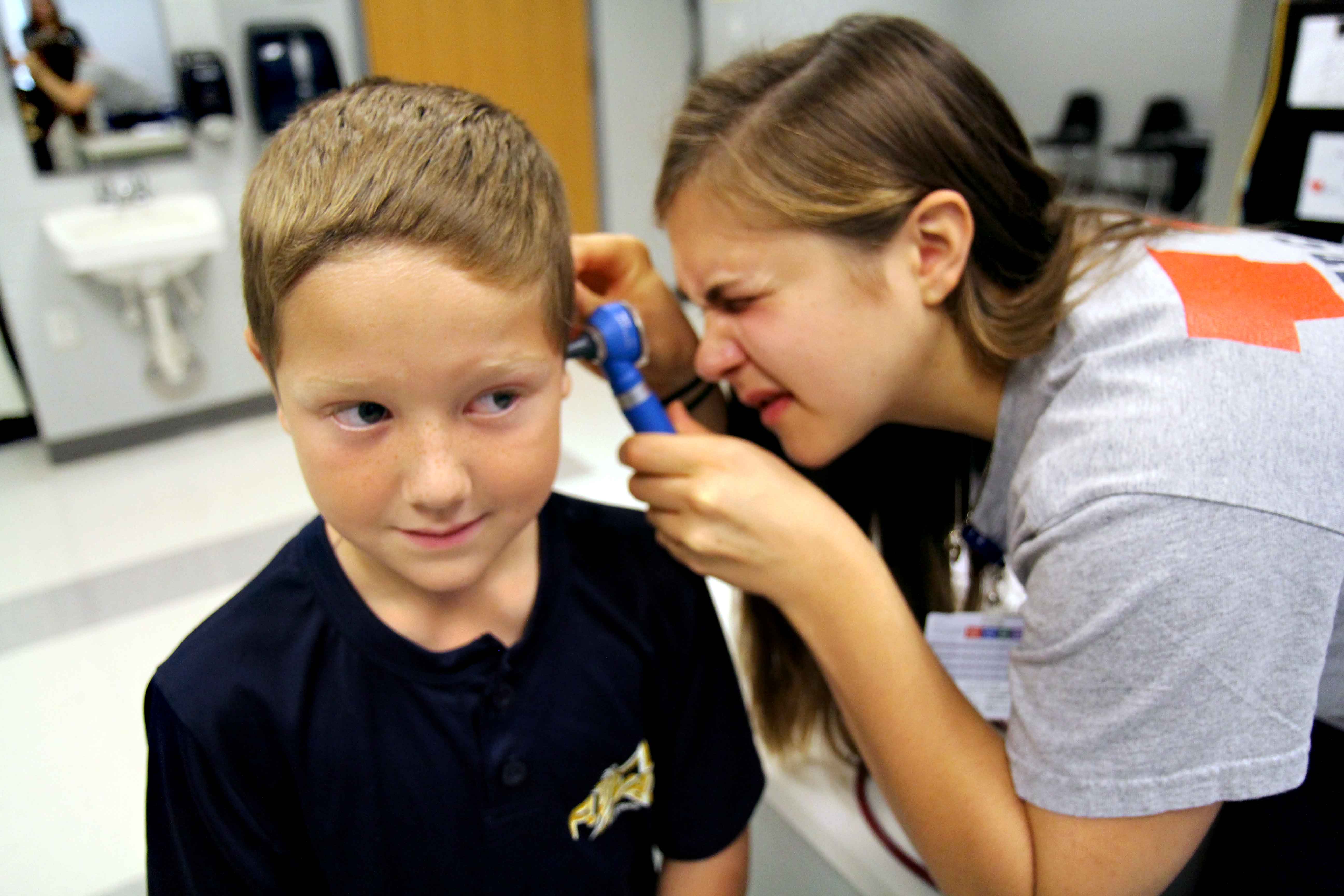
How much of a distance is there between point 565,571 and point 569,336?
0.67ft

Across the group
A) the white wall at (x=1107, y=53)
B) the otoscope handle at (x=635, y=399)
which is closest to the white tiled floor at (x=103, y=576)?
the otoscope handle at (x=635, y=399)

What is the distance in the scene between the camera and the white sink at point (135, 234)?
2.71 m

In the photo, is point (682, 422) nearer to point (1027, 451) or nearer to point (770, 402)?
point (770, 402)

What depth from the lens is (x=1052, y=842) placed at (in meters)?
0.73

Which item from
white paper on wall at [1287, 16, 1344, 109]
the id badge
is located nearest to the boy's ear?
the id badge

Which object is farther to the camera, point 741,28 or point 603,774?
point 741,28

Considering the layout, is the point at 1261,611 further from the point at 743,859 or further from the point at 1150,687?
the point at 743,859

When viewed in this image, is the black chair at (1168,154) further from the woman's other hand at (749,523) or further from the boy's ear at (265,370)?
the boy's ear at (265,370)

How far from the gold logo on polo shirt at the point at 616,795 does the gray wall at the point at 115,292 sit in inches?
115

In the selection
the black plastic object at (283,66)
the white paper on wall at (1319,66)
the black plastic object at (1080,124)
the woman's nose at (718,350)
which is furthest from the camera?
the black plastic object at (1080,124)

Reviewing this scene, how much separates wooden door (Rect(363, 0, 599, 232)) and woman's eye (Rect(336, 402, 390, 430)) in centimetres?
294

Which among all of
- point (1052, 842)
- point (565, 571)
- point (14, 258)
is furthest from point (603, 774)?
point (14, 258)

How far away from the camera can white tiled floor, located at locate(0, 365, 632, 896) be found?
1435mm

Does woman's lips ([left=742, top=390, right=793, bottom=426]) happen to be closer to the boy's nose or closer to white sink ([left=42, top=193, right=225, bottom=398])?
the boy's nose
